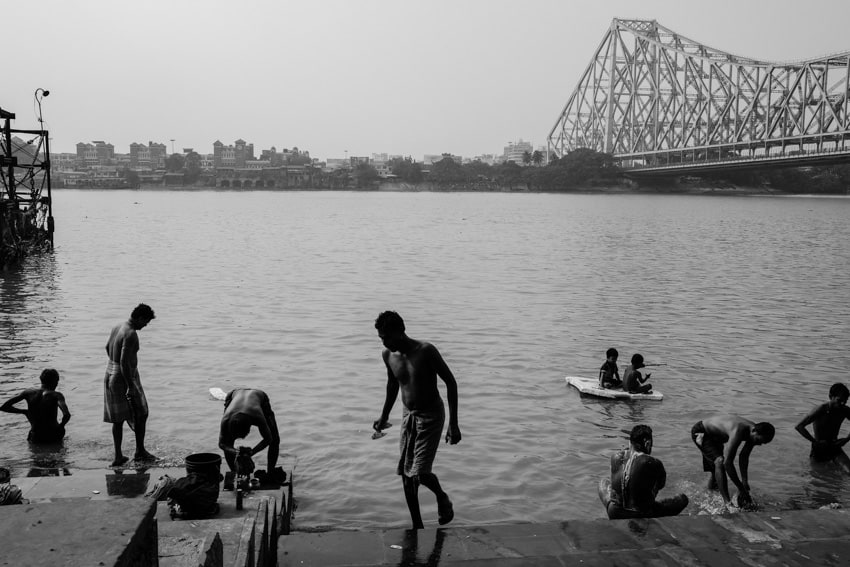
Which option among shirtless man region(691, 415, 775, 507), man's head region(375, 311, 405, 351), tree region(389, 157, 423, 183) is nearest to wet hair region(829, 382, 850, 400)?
shirtless man region(691, 415, 775, 507)

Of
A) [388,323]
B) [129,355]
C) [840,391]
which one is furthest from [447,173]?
[388,323]

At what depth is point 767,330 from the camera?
1830 centimetres

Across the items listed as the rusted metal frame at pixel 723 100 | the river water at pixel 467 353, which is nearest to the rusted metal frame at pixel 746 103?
the rusted metal frame at pixel 723 100

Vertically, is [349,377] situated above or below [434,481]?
Answer: below

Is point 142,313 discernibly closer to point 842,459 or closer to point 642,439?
point 642,439

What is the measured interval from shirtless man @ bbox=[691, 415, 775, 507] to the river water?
0.29m

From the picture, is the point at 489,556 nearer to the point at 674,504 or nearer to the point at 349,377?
the point at 674,504

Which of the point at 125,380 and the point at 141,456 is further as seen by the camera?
the point at 141,456

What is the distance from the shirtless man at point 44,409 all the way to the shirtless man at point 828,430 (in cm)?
746

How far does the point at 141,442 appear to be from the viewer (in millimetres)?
8070

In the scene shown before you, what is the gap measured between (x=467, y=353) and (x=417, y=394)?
9.71 meters

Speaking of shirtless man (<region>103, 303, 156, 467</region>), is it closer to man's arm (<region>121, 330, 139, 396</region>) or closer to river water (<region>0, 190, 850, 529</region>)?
man's arm (<region>121, 330, 139, 396</region>)

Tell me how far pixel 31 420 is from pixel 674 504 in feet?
21.0

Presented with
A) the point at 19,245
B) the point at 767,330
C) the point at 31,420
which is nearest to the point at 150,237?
the point at 19,245
